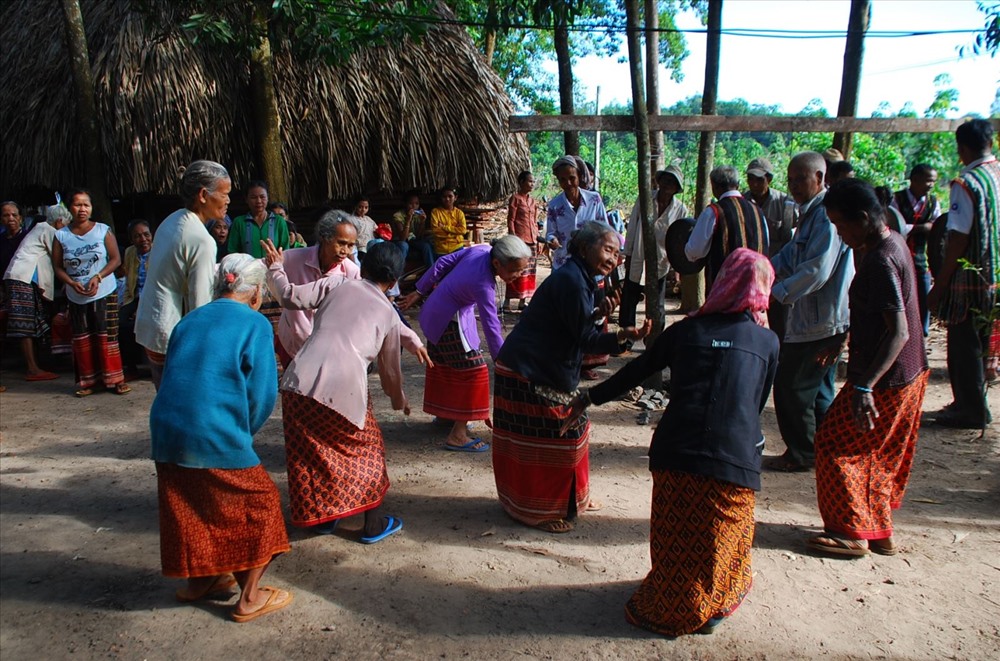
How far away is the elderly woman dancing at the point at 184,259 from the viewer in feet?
12.8

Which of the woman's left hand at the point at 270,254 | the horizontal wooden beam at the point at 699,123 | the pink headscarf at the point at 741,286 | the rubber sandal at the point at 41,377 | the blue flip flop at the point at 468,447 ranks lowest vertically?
the blue flip flop at the point at 468,447

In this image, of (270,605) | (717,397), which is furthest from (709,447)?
(270,605)

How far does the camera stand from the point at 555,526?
401cm

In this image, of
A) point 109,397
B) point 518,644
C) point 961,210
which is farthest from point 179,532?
point 961,210

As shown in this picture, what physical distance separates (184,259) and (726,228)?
341cm

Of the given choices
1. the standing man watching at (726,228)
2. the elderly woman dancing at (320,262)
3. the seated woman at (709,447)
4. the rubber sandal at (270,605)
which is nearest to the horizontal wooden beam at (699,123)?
the standing man watching at (726,228)

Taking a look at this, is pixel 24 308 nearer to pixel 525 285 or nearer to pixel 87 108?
pixel 87 108

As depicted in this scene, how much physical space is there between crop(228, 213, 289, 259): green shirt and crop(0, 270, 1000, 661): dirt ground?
269cm

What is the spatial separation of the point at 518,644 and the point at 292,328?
2.47 metres

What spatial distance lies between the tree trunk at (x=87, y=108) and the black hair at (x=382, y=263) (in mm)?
5315

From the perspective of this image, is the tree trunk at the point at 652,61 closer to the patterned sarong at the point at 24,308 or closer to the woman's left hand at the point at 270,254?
the woman's left hand at the point at 270,254

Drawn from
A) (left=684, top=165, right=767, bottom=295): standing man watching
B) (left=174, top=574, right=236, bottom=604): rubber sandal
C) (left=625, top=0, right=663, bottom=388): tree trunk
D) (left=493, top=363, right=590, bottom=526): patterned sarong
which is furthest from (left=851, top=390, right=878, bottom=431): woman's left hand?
(left=174, top=574, right=236, bottom=604): rubber sandal

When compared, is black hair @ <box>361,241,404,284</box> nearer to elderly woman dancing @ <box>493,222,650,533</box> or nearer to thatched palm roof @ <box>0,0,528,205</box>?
elderly woman dancing @ <box>493,222,650,533</box>

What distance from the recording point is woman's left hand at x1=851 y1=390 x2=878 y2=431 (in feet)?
11.3
